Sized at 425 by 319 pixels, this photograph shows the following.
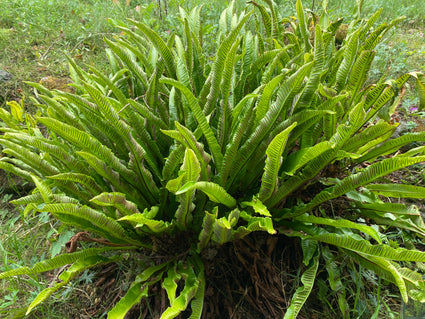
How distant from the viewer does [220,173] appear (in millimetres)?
1365

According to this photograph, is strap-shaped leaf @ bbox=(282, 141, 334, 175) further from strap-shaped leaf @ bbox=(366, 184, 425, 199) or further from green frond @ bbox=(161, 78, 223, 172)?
strap-shaped leaf @ bbox=(366, 184, 425, 199)

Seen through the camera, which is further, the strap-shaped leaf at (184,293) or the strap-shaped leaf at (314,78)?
the strap-shaped leaf at (314,78)

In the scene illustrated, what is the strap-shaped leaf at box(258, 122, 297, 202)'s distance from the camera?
109cm

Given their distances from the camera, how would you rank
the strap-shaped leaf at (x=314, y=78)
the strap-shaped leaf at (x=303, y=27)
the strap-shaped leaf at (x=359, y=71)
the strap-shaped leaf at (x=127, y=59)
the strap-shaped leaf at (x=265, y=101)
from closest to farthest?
the strap-shaped leaf at (x=265, y=101), the strap-shaped leaf at (x=314, y=78), the strap-shaped leaf at (x=359, y=71), the strap-shaped leaf at (x=127, y=59), the strap-shaped leaf at (x=303, y=27)

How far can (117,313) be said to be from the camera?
1155 millimetres

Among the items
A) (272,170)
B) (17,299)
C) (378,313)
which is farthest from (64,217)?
(378,313)

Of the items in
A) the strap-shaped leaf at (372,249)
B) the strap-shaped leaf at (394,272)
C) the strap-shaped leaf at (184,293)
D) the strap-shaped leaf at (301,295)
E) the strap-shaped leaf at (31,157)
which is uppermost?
the strap-shaped leaf at (31,157)

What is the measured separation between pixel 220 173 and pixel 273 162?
0.26 meters

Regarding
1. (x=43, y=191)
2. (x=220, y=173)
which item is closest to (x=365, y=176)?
(x=220, y=173)

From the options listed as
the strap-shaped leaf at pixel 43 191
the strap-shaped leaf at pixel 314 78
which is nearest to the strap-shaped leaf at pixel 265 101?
the strap-shaped leaf at pixel 314 78

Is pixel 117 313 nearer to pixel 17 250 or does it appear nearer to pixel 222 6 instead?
pixel 17 250

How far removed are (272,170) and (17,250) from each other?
4.48 feet

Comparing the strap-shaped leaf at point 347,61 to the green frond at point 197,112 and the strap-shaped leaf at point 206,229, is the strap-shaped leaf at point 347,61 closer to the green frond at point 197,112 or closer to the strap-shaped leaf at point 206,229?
the green frond at point 197,112

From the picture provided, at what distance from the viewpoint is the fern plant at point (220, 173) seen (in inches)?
46.9
